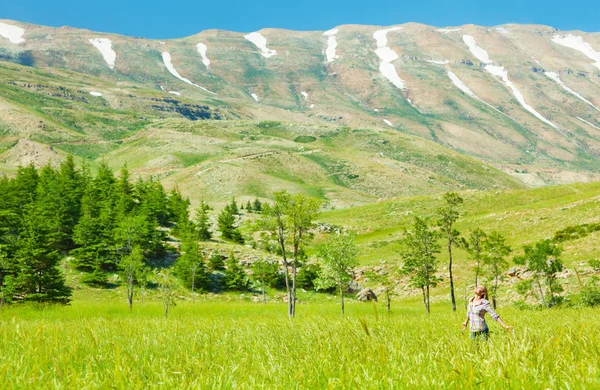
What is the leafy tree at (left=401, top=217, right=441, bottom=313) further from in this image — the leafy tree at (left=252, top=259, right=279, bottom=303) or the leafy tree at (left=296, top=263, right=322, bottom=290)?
the leafy tree at (left=296, top=263, right=322, bottom=290)

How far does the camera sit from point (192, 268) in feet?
175

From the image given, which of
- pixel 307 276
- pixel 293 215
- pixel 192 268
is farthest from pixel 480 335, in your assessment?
pixel 307 276

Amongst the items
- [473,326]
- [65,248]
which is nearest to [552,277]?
[473,326]

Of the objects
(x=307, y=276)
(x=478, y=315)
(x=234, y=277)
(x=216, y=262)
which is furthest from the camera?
(x=307, y=276)

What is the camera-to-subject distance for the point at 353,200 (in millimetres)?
179375

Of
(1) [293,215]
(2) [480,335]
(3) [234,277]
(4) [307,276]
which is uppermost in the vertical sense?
(1) [293,215]

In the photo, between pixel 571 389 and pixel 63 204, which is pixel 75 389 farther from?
pixel 63 204

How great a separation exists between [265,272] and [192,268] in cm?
979

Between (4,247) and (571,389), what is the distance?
5200cm

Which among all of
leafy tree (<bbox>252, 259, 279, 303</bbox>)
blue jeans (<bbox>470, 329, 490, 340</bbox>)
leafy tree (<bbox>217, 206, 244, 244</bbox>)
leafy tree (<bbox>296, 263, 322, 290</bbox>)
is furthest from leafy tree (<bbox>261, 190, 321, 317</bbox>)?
leafy tree (<bbox>217, 206, 244, 244</bbox>)

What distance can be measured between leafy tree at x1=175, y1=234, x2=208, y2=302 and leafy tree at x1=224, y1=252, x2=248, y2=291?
3.11m

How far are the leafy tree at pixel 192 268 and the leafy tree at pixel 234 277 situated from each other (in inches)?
122

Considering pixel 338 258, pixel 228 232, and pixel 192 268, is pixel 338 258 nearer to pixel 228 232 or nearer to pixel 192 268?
pixel 192 268

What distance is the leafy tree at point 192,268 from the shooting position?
176 ft
